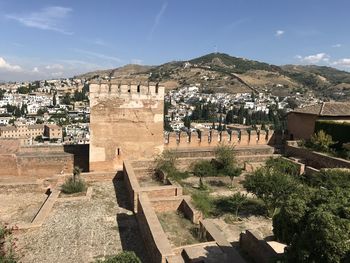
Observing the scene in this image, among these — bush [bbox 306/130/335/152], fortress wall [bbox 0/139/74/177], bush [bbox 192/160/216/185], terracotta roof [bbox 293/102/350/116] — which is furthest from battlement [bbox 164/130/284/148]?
fortress wall [bbox 0/139/74/177]

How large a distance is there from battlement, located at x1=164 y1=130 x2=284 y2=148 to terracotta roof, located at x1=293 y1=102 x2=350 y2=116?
2.06m

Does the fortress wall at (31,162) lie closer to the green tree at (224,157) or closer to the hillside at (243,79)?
the green tree at (224,157)

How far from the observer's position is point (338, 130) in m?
15.5

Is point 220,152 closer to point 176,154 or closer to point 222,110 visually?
point 176,154

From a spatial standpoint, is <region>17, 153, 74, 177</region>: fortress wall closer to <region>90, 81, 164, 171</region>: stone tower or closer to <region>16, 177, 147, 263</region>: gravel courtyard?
<region>90, 81, 164, 171</region>: stone tower

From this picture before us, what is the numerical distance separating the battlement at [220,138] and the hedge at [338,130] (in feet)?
7.34

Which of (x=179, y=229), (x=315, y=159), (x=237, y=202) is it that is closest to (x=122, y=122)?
(x=237, y=202)

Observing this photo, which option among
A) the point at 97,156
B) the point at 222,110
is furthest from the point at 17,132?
the point at 97,156

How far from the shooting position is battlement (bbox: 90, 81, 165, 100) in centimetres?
1282

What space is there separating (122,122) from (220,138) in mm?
4801

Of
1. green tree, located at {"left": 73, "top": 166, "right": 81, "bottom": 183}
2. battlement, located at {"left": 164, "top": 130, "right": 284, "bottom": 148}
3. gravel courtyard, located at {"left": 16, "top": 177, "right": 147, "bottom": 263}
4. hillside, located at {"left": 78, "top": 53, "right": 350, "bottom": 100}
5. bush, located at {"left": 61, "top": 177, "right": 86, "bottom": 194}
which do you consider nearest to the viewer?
gravel courtyard, located at {"left": 16, "top": 177, "right": 147, "bottom": 263}

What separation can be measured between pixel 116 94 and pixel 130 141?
1.88 metres

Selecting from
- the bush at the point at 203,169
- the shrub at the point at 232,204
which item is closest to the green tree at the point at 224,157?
the bush at the point at 203,169

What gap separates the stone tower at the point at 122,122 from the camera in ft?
42.3
